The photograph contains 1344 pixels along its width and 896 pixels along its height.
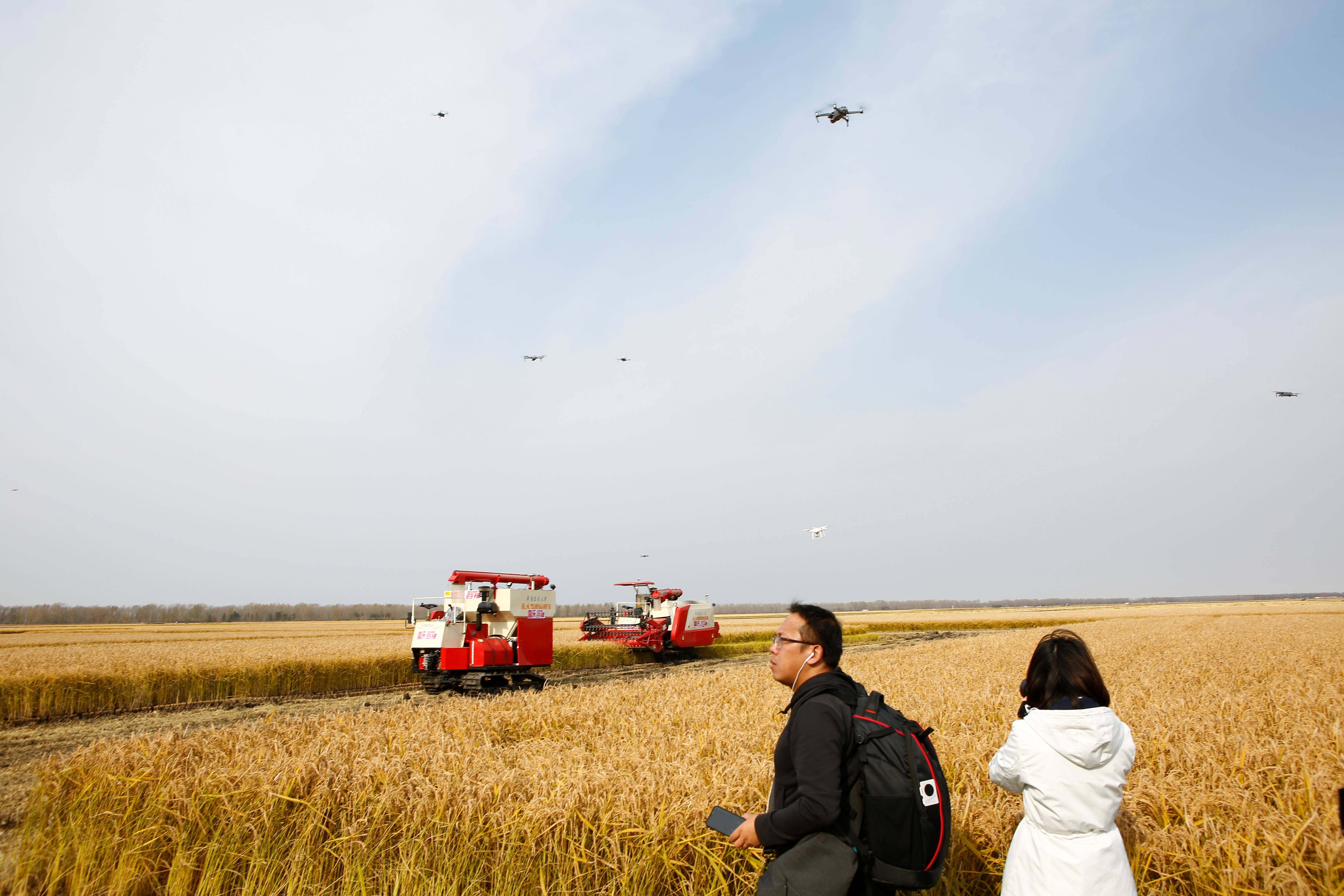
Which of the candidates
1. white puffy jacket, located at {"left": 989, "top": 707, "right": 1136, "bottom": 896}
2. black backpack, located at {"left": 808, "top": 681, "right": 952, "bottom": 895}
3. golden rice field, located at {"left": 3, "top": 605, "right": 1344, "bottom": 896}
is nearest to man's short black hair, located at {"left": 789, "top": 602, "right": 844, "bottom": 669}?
black backpack, located at {"left": 808, "top": 681, "right": 952, "bottom": 895}

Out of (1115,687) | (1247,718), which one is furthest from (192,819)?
(1115,687)

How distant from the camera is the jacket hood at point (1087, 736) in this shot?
2.88 metres

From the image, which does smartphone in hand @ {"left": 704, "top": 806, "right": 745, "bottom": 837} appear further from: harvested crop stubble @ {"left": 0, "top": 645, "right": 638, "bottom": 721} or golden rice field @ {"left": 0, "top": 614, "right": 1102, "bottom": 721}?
golden rice field @ {"left": 0, "top": 614, "right": 1102, "bottom": 721}

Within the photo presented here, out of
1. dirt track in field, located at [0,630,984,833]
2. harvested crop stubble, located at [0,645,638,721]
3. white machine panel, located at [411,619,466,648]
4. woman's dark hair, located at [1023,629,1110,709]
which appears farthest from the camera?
white machine panel, located at [411,619,466,648]

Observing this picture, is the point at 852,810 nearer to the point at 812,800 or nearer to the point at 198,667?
the point at 812,800

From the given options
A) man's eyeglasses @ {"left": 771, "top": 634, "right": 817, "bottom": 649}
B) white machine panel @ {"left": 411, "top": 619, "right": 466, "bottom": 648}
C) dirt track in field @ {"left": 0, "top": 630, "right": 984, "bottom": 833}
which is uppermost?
man's eyeglasses @ {"left": 771, "top": 634, "right": 817, "bottom": 649}

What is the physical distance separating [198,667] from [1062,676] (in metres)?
23.1

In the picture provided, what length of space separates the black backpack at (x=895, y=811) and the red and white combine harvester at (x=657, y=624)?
24581 mm

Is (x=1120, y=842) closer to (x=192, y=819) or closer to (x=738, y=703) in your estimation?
(x=192, y=819)

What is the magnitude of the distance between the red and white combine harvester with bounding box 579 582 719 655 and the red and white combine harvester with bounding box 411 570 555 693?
28.4 feet

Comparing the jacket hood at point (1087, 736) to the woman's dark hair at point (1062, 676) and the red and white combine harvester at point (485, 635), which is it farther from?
the red and white combine harvester at point (485, 635)

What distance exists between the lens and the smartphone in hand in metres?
2.91

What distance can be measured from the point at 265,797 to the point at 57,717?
56.6 ft

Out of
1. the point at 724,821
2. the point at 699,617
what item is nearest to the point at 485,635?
the point at 699,617
